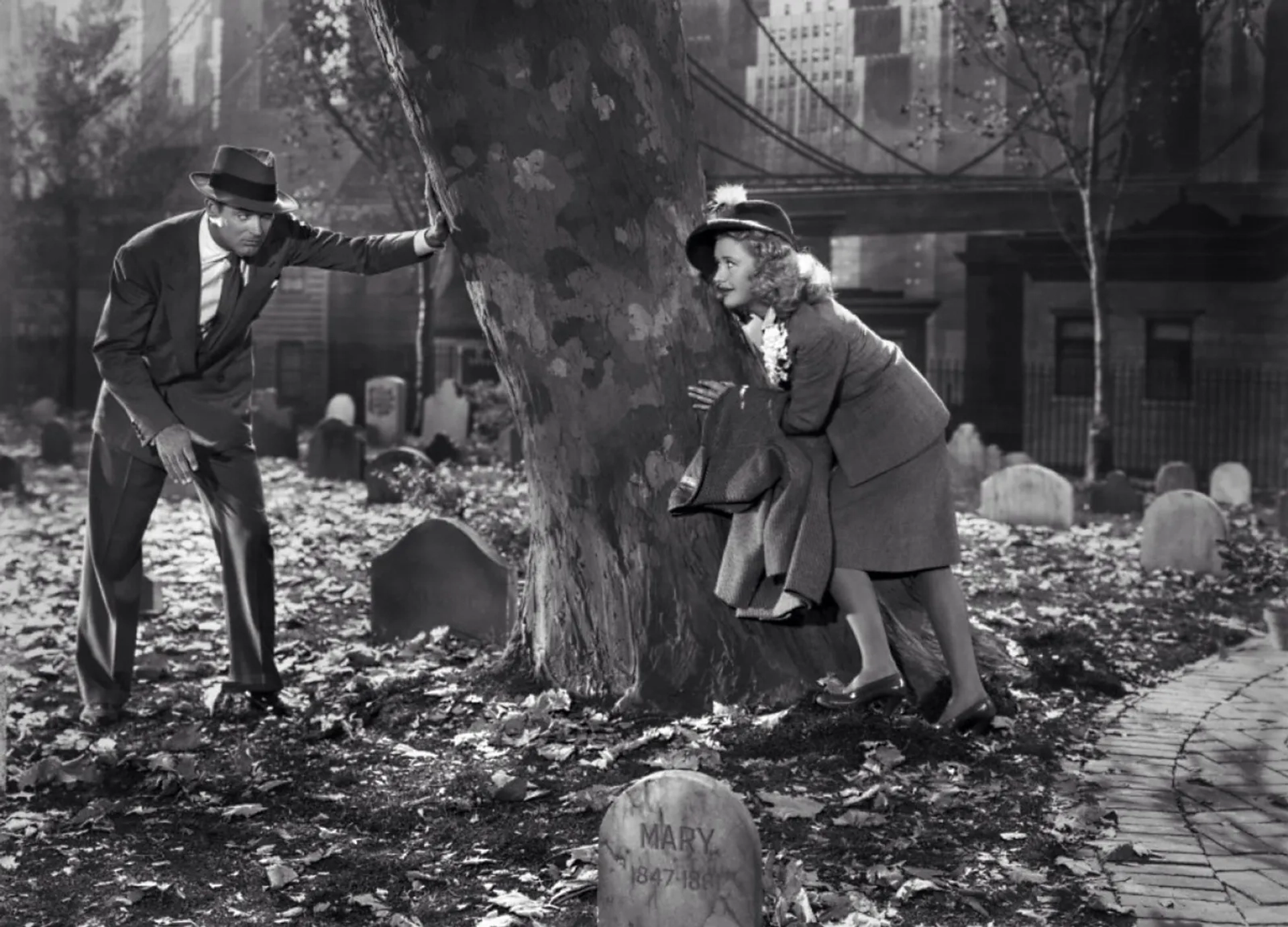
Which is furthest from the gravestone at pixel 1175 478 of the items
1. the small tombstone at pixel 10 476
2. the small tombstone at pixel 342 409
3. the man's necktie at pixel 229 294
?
the man's necktie at pixel 229 294

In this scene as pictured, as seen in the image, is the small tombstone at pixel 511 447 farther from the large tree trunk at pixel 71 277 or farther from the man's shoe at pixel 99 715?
the man's shoe at pixel 99 715

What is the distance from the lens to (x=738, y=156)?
17.1 meters

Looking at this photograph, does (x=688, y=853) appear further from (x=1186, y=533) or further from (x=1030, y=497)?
(x=1030, y=497)

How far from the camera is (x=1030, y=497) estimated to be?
40.2ft

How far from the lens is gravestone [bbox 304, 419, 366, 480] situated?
47.9ft

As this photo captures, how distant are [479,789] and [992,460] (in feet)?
37.9

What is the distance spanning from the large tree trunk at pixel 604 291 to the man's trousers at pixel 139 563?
1.14m

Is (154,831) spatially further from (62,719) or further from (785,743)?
(785,743)

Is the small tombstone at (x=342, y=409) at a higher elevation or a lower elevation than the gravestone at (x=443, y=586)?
higher

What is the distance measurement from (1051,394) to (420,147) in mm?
13492

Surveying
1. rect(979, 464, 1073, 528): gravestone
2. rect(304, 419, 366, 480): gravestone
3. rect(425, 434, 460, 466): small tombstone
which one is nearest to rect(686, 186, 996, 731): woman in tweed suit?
rect(979, 464, 1073, 528): gravestone

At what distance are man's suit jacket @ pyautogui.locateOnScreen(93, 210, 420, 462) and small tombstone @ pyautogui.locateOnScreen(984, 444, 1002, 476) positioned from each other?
1052cm

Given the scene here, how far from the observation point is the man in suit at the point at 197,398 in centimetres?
560

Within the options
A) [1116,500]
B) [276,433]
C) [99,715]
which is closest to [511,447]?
[276,433]
